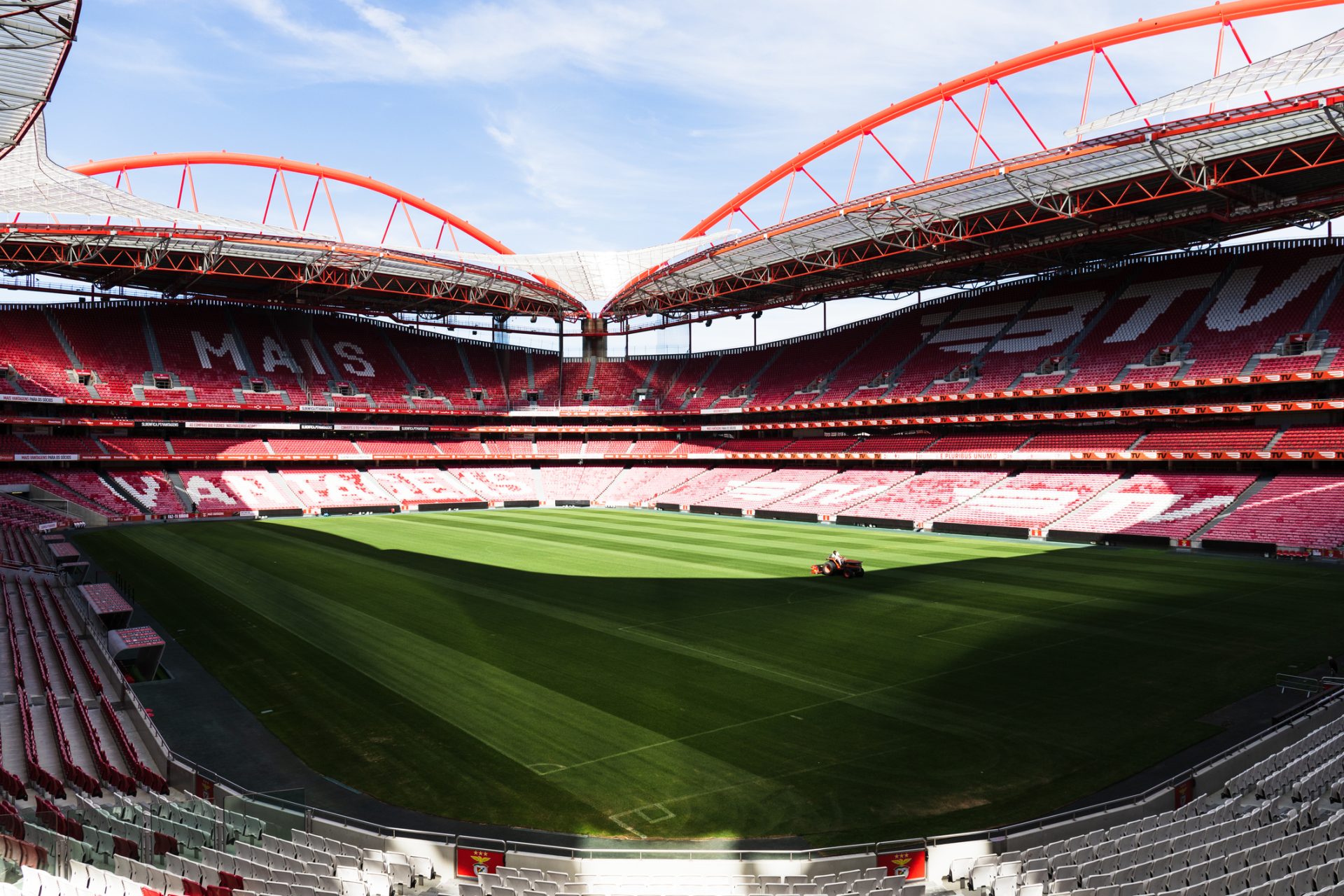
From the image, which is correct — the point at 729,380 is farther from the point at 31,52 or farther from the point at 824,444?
the point at 31,52

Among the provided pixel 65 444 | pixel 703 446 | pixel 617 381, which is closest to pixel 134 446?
pixel 65 444

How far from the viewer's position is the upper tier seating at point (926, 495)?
50.0 metres

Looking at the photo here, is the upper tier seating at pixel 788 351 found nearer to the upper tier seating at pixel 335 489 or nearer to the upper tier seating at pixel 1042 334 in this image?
the upper tier seating at pixel 1042 334

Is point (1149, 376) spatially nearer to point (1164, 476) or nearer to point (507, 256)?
point (1164, 476)

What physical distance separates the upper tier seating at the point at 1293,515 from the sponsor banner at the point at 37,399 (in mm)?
65247

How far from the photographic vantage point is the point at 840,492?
187 feet

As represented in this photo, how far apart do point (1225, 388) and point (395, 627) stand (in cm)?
4266

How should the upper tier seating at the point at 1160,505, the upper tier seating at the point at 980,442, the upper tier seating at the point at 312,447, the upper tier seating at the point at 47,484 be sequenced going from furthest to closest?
the upper tier seating at the point at 312,447, the upper tier seating at the point at 980,442, the upper tier seating at the point at 47,484, the upper tier seating at the point at 1160,505

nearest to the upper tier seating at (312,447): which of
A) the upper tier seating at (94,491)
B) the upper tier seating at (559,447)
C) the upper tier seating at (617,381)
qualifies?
the upper tier seating at (94,491)

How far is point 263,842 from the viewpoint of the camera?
34.4ft

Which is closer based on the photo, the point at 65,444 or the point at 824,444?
the point at 65,444

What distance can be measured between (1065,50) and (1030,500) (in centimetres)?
2314

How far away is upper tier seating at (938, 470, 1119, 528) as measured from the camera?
4519cm

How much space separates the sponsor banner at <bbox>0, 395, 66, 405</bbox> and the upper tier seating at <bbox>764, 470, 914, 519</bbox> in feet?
151
